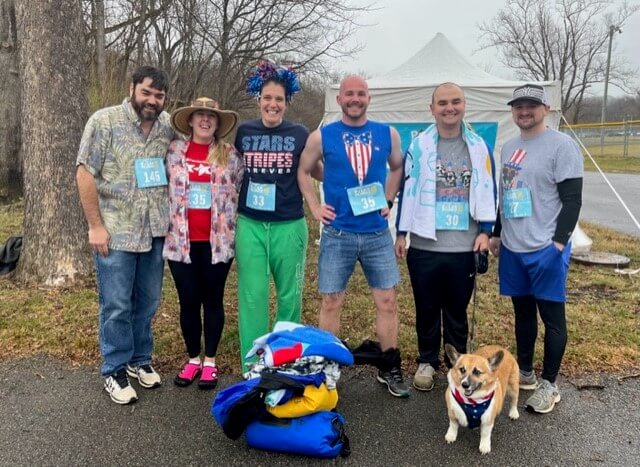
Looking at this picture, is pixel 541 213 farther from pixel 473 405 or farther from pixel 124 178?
pixel 124 178

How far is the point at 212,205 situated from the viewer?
126 inches

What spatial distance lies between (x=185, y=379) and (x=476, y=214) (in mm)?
2161

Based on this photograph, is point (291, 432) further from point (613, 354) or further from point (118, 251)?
point (613, 354)

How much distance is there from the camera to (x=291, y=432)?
2.63 metres

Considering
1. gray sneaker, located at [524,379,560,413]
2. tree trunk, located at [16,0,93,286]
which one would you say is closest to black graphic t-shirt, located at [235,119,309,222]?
gray sneaker, located at [524,379,560,413]

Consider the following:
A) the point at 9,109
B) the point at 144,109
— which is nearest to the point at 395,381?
the point at 144,109

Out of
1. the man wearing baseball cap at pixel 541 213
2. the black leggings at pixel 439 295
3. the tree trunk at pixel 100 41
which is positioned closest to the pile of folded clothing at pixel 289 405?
the black leggings at pixel 439 295

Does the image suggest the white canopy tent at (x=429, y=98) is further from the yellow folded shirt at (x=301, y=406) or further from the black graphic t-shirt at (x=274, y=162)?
the yellow folded shirt at (x=301, y=406)

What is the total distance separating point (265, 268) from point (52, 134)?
3.13 meters

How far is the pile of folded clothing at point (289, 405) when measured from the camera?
2.63 metres

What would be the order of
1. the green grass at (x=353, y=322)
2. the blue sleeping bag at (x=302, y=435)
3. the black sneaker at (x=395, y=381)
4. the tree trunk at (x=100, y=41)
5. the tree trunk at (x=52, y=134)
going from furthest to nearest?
the tree trunk at (x=100, y=41)
the tree trunk at (x=52, y=134)
the green grass at (x=353, y=322)
the black sneaker at (x=395, y=381)
the blue sleeping bag at (x=302, y=435)

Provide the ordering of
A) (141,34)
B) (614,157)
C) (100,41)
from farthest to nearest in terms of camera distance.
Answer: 1. (614,157)
2. (141,34)
3. (100,41)

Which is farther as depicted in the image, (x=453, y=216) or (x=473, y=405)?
(x=453, y=216)

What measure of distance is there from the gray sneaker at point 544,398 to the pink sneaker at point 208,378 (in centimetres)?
199
